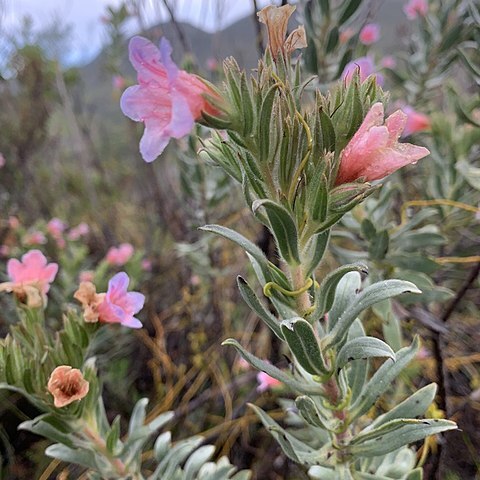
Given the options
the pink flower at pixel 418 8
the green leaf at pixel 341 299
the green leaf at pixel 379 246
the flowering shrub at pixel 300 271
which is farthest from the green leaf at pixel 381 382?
the pink flower at pixel 418 8

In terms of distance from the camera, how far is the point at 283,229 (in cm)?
62

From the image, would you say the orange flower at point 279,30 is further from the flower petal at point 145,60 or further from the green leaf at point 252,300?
the green leaf at point 252,300

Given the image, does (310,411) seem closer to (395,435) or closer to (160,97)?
(395,435)

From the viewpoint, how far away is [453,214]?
1.49 metres

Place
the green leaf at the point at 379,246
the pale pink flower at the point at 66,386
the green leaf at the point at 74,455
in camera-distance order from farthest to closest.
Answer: the green leaf at the point at 379,246 < the green leaf at the point at 74,455 < the pale pink flower at the point at 66,386

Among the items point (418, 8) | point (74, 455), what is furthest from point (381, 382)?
point (418, 8)

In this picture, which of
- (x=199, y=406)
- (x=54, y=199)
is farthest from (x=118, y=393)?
(x=54, y=199)

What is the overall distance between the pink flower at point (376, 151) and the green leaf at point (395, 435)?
1.12 ft

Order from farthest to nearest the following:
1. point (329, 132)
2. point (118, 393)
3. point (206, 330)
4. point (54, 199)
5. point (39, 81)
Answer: point (54, 199), point (39, 81), point (206, 330), point (118, 393), point (329, 132)

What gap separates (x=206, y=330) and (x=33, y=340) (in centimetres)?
138

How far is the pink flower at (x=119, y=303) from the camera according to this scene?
2.89ft

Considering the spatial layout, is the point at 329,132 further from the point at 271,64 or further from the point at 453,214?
the point at 453,214

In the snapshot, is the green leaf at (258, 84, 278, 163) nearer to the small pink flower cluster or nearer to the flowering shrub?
the flowering shrub

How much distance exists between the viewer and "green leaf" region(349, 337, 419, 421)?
0.75 meters
